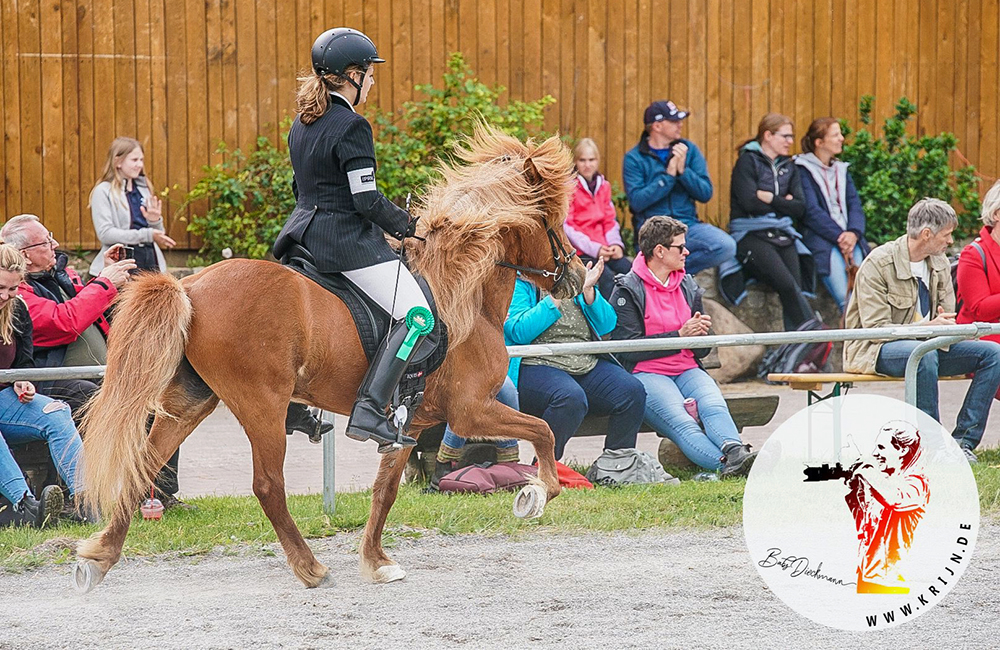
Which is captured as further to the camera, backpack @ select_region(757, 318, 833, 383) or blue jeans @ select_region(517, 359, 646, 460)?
backpack @ select_region(757, 318, 833, 383)

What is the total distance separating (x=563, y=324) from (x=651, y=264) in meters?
0.81

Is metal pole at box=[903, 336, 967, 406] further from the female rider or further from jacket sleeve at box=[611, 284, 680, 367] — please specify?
the female rider

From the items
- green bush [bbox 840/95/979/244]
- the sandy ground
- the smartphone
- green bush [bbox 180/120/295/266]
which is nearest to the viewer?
the sandy ground

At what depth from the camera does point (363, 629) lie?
16.4 feet

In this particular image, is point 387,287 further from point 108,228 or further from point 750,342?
point 108,228

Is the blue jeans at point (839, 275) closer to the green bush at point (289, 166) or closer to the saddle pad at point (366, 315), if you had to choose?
the green bush at point (289, 166)

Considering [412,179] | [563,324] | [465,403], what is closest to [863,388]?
[563,324]

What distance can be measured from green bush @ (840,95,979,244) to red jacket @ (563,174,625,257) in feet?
10.2

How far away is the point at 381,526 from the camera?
595cm

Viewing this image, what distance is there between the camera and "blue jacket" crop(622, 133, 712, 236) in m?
11.3

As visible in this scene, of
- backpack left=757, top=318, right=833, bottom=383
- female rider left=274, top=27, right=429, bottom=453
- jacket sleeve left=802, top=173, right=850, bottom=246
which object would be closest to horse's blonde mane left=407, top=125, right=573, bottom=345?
female rider left=274, top=27, right=429, bottom=453

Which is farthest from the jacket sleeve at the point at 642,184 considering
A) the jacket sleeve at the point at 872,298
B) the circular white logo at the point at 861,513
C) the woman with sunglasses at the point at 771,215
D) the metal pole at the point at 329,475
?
the metal pole at the point at 329,475

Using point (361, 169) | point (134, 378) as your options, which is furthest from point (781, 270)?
point (134, 378)

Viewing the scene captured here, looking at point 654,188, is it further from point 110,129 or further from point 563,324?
point 110,129
